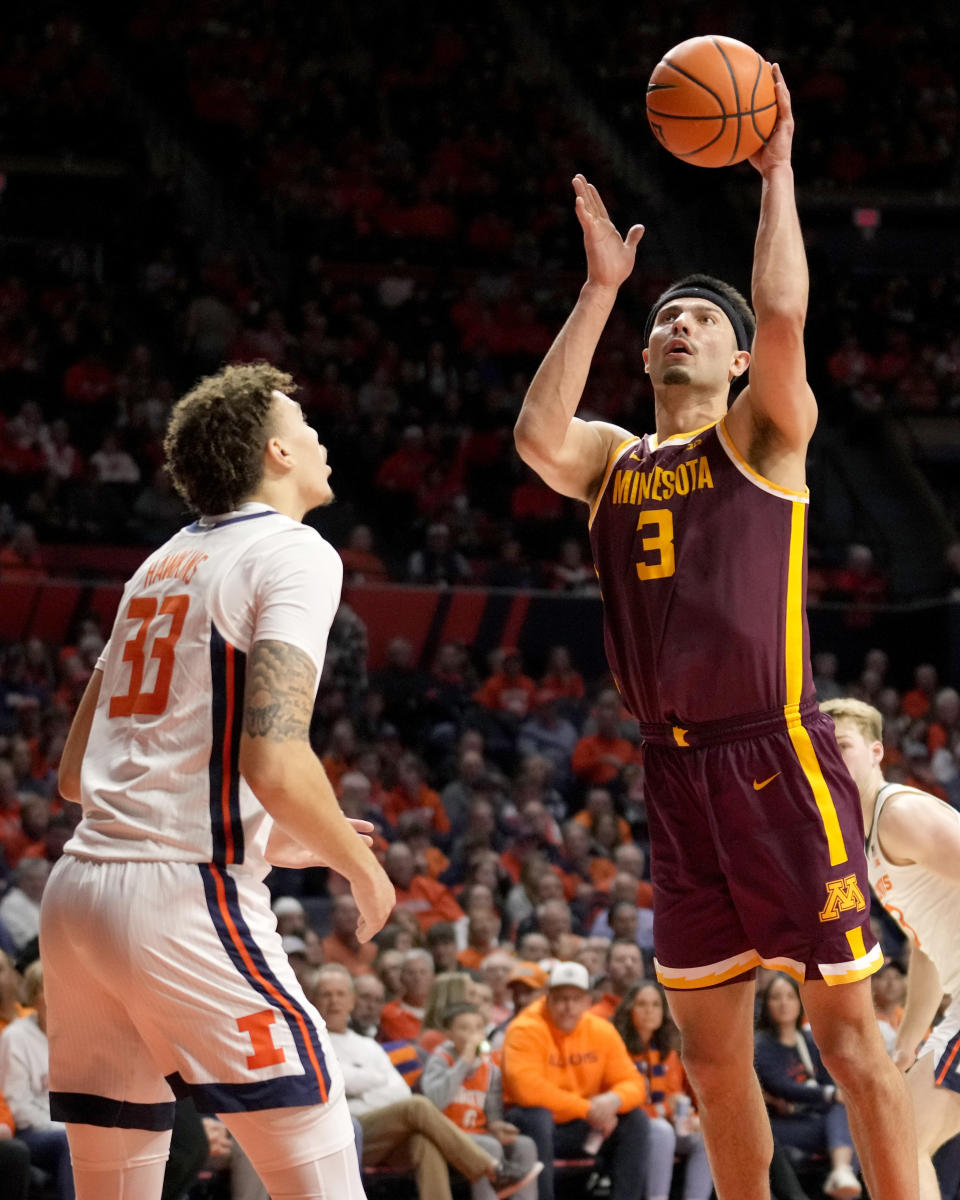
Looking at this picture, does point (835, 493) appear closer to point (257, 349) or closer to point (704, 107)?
point (257, 349)

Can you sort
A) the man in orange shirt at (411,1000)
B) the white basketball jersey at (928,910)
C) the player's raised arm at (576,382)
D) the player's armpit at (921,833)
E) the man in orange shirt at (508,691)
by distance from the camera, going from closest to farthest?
the player's raised arm at (576,382) < the player's armpit at (921,833) < the white basketball jersey at (928,910) < the man in orange shirt at (411,1000) < the man in orange shirt at (508,691)

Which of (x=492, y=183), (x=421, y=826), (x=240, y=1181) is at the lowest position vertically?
(x=240, y=1181)

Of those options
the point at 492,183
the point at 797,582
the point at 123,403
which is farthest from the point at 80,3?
the point at 797,582

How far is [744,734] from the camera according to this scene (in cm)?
411

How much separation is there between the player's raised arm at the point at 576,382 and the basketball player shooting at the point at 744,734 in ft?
0.03

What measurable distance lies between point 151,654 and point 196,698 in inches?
6.2

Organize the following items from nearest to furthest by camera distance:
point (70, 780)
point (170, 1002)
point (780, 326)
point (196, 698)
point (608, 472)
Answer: point (170, 1002) → point (196, 698) → point (70, 780) → point (780, 326) → point (608, 472)

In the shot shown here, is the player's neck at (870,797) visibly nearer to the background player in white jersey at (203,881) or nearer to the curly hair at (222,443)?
the background player in white jersey at (203,881)

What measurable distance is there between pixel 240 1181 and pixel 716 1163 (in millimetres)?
3904

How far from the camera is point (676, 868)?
4.20m

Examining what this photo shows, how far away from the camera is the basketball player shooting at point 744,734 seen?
3.97 metres

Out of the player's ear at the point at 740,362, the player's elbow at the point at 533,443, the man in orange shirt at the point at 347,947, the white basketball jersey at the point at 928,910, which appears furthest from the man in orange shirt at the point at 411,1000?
the player's ear at the point at 740,362

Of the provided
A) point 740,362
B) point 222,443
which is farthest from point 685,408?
point 222,443

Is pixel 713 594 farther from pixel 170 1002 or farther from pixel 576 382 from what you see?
pixel 170 1002
